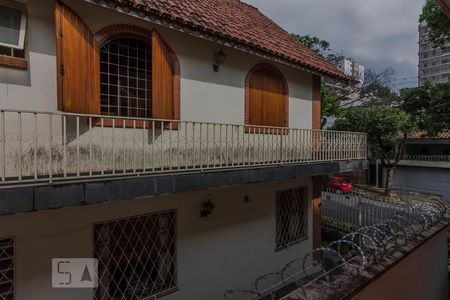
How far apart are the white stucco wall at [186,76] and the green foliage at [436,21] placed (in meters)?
10.9

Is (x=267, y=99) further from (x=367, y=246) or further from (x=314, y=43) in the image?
(x=314, y=43)

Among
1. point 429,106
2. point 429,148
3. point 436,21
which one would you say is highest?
point 436,21

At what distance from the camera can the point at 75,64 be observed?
4.32 meters

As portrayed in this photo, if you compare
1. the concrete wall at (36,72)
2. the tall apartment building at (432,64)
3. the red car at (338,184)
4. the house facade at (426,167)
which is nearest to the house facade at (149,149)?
the concrete wall at (36,72)

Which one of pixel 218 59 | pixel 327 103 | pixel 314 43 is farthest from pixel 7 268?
pixel 314 43

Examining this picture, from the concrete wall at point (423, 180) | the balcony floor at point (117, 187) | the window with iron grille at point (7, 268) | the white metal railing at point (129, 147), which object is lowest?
the concrete wall at point (423, 180)

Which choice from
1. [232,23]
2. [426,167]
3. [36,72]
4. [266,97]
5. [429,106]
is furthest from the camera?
[426,167]

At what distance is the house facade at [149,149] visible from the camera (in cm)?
407

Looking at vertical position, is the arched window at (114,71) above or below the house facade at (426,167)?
above

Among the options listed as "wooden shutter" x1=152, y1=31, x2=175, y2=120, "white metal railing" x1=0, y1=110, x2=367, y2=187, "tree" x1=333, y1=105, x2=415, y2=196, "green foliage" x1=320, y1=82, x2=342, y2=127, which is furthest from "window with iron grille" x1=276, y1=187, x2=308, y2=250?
"tree" x1=333, y1=105, x2=415, y2=196

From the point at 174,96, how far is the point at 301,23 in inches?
648

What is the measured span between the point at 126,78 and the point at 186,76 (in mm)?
1297

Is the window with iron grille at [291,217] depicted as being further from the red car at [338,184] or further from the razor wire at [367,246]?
the red car at [338,184]

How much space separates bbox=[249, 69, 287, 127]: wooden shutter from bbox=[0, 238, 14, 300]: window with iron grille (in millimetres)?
5650
